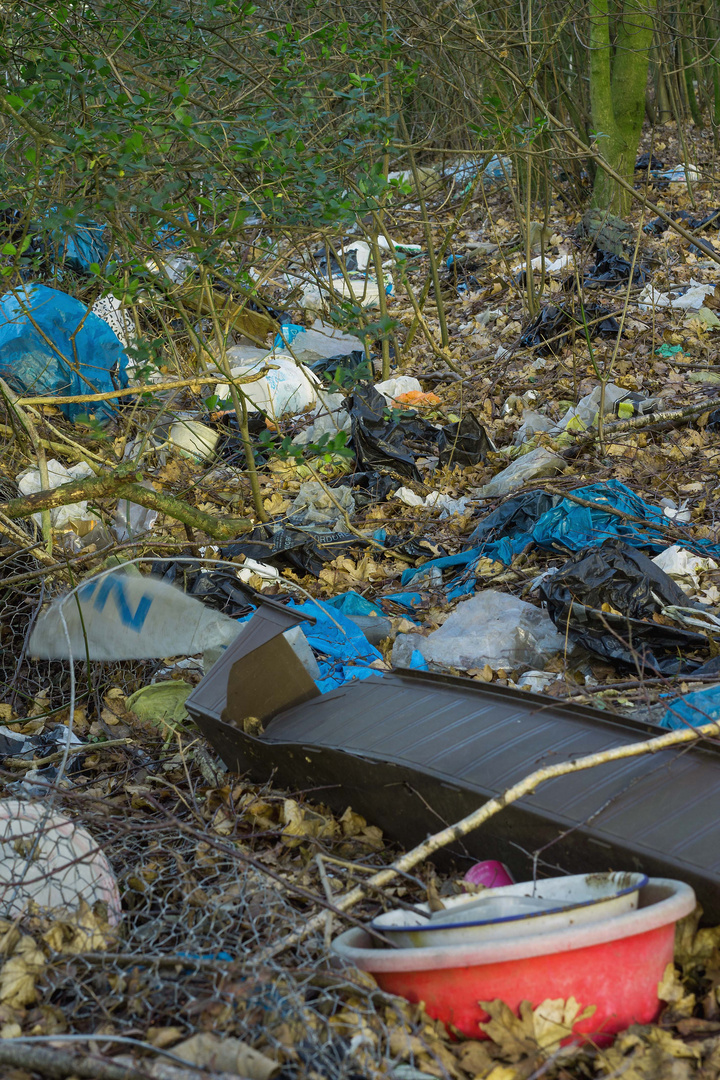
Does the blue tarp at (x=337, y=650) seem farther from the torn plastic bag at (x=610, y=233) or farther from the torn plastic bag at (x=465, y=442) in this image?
the torn plastic bag at (x=610, y=233)

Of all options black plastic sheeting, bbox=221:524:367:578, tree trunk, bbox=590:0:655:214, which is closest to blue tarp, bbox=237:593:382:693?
black plastic sheeting, bbox=221:524:367:578

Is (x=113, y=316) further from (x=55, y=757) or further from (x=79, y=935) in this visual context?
(x=79, y=935)

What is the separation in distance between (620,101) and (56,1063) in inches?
383

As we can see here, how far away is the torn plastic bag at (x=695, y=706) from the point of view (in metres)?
2.55

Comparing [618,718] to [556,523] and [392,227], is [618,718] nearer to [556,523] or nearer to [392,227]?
[556,523]

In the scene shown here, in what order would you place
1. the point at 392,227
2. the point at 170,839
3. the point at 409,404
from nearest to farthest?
the point at 170,839 → the point at 409,404 → the point at 392,227

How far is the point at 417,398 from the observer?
6.57 meters

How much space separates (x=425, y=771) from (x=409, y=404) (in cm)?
443

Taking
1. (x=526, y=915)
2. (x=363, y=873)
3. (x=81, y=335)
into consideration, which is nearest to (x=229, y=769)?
(x=363, y=873)

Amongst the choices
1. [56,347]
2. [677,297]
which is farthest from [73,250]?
[677,297]

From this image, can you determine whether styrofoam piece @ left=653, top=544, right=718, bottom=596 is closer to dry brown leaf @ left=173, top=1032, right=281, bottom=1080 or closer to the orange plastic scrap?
dry brown leaf @ left=173, top=1032, right=281, bottom=1080

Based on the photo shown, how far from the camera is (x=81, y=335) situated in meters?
6.69

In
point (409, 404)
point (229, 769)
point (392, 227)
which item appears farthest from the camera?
point (392, 227)

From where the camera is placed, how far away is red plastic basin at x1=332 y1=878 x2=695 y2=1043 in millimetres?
1628
